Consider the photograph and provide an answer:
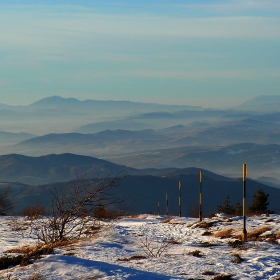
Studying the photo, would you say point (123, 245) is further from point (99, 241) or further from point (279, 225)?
point (279, 225)

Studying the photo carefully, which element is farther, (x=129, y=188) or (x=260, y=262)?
(x=129, y=188)

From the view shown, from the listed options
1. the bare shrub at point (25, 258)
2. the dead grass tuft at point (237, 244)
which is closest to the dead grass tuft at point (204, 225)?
the dead grass tuft at point (237, 244)

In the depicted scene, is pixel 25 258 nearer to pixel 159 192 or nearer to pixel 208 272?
pixel 208 272

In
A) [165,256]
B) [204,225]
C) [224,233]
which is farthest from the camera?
[204,225]

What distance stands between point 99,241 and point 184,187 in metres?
171

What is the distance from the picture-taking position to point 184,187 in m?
187

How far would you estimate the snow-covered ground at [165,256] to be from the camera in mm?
11875

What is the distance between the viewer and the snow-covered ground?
1188 cm

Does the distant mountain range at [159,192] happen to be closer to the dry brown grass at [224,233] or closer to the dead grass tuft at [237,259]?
the dry brown grass at [224,233]

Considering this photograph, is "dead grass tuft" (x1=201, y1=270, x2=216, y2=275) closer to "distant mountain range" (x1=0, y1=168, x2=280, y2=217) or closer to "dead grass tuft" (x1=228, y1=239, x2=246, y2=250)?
"dead grass tuft" (x1=228, y1=239, x2=246, y2=250)

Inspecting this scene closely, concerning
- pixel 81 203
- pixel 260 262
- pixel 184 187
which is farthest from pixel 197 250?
pixel 184 187

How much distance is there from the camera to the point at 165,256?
14172mm

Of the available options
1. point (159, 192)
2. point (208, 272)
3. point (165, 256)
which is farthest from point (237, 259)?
point (159, 192)

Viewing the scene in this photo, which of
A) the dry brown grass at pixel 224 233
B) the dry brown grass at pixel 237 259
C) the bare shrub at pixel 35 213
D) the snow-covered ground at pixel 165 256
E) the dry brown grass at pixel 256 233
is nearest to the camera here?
the snow-covered ground at pixel 165 256
